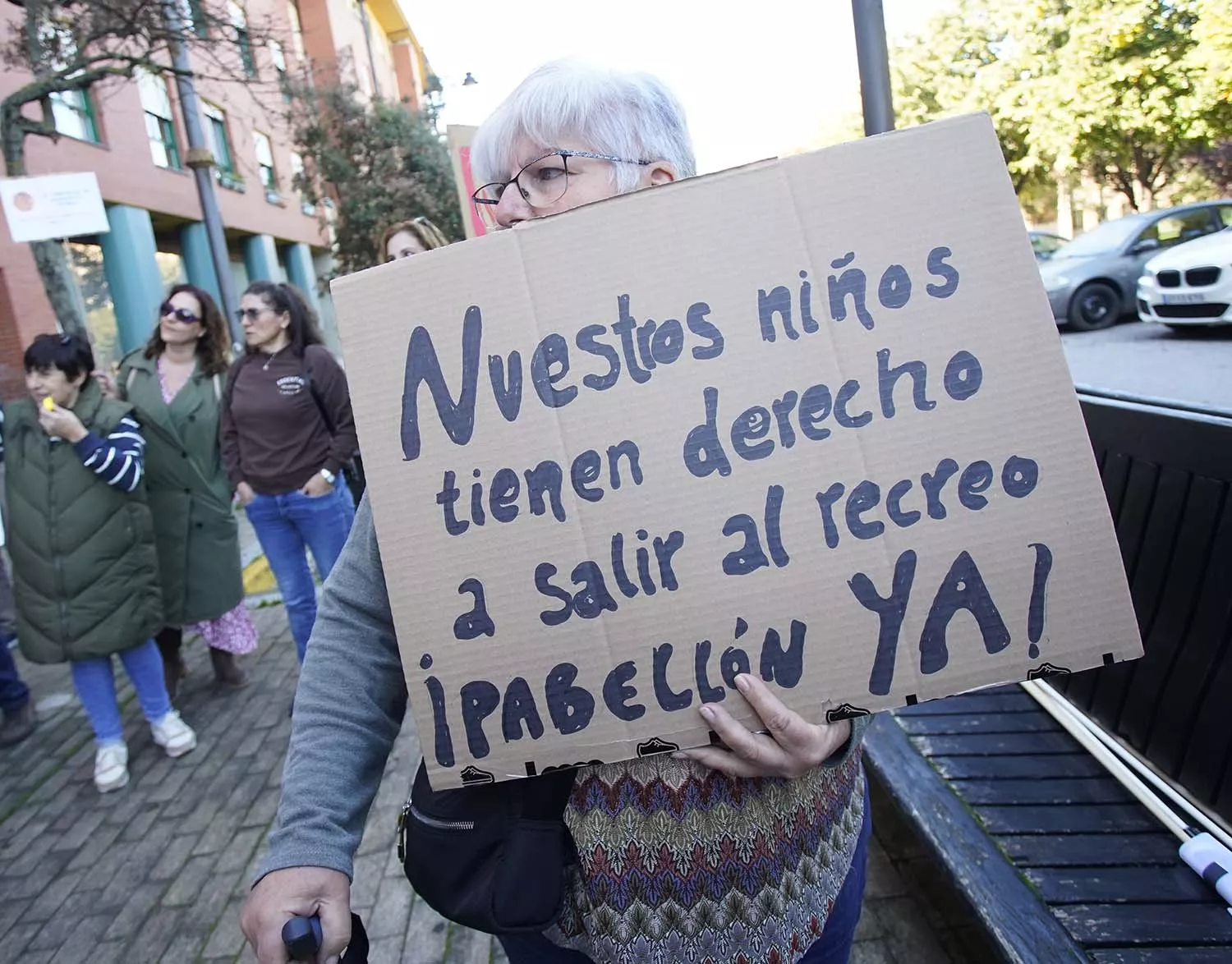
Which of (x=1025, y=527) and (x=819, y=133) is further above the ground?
(x=819, y=133)

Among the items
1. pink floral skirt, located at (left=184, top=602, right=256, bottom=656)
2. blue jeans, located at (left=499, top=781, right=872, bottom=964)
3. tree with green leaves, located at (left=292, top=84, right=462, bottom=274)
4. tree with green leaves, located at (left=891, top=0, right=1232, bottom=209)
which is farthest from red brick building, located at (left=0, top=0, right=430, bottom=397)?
tree with green leaves, located at (left=891, top=0, right=1232, bottom=209)

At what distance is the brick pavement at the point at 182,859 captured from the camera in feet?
7.94


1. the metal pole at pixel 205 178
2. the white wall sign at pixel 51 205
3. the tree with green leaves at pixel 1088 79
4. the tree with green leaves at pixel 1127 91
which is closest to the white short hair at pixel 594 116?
the white wall sign at pixel 51 205

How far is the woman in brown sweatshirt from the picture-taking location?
3.61 meters

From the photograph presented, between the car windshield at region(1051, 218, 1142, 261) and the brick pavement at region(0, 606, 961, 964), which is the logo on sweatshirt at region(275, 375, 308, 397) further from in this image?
the car windshield at region(1051, 218, 1142, 261)

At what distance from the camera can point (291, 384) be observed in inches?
142

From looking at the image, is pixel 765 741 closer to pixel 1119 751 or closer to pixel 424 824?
pixel 424 824

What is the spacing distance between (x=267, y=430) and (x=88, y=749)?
1.77 meters

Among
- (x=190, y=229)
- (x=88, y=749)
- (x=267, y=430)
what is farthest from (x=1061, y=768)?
(x=190, y=229)

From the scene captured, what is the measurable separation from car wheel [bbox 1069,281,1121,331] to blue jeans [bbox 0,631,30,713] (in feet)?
43.1

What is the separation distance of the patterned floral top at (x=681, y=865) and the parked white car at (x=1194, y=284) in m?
10.2

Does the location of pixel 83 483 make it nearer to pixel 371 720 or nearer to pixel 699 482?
pixel 371 720

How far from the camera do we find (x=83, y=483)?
3281 millimetres

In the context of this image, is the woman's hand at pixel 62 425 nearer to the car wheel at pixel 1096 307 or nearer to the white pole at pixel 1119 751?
the white pole at pixel 1119 751
